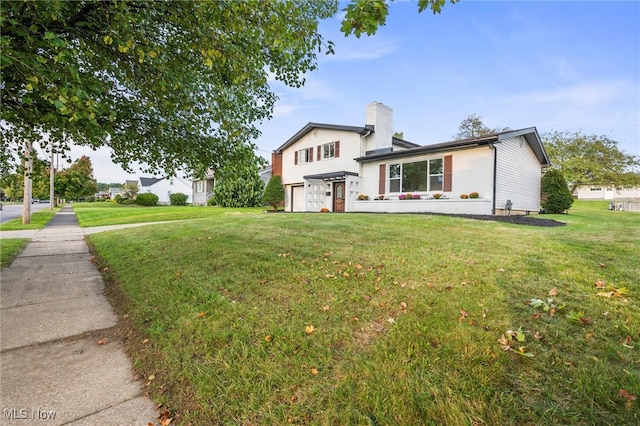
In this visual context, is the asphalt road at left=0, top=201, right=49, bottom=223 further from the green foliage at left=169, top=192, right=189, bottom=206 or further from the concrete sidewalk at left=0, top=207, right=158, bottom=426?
the concrete sidewalk at left=0, top=207, right=158, bottom=426

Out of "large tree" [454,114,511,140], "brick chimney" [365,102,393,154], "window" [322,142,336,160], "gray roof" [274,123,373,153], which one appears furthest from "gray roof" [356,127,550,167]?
"large tree" [454,114,511,140]

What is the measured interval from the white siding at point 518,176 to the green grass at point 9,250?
1604 centimetres

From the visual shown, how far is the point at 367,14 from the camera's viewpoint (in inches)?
101

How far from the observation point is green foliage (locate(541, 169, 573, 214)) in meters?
15.7

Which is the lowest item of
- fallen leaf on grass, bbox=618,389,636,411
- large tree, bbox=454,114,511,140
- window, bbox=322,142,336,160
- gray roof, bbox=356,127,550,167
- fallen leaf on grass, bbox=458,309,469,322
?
fallen leaf on grass, bbox=618,389,636,411

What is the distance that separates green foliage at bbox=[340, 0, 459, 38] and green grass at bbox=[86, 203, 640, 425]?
9.04ft

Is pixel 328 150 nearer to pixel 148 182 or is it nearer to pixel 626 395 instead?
pixel 626 395

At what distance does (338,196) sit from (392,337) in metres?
16.5

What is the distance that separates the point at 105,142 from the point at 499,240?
330 inches

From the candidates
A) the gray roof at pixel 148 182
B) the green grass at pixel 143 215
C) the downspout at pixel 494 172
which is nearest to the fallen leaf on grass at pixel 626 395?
the downspout at pixel 494 172

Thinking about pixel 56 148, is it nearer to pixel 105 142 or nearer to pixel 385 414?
pixel 105 142

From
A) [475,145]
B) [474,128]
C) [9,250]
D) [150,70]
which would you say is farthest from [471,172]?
[474,128]

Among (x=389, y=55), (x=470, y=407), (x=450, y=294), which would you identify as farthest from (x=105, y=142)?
(x=389, y=55)

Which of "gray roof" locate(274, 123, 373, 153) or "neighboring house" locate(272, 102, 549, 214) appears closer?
"neighboring house" locate(272, 102, 549, 214)
